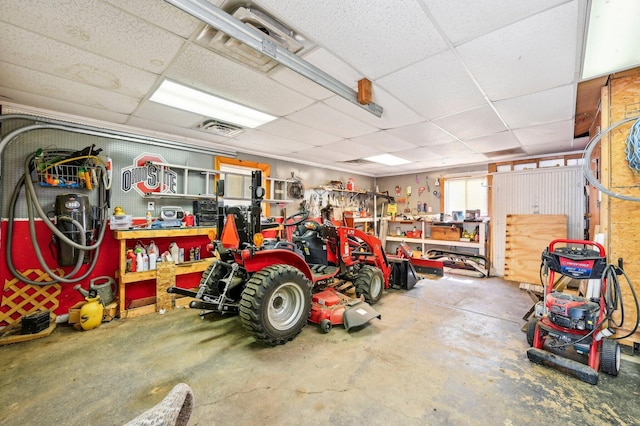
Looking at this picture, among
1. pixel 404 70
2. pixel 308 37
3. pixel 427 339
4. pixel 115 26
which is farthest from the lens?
pixel 427 339

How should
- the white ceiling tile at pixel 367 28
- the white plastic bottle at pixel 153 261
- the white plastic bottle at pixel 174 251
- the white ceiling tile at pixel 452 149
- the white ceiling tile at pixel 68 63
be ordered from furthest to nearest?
the white ceiling tile at pixel 452 149, the white plastic bottle at pixel 174 251, the white plastic bottle at pixel 153 261, the white ceiling tile at pixel 68 63, the white ceiling tile at pixel 367 28

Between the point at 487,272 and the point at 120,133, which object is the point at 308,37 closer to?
the point at 120,133

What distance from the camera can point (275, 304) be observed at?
276 centimetres

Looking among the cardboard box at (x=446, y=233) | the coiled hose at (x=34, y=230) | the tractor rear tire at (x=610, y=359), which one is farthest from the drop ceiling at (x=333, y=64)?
the cardboard box at (x=446, y=233)

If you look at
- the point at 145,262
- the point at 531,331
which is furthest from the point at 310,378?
the point at 145,262

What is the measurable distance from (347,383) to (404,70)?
2606 mm

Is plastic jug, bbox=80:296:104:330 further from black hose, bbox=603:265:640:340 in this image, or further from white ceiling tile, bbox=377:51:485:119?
black hose, bbox=603:265:640:340

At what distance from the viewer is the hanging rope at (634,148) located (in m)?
2.20

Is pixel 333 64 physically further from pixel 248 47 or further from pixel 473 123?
pixel 473 123

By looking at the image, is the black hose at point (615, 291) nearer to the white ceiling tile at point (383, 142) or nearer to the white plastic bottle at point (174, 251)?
the white ceiling tile at point (383, 142)

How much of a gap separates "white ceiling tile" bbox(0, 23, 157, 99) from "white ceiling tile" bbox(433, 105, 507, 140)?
10.9 feet

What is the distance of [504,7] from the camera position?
1.48 metres

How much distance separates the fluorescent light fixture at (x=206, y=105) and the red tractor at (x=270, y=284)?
849mm

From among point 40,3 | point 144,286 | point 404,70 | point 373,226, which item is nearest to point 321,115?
point 404,70
